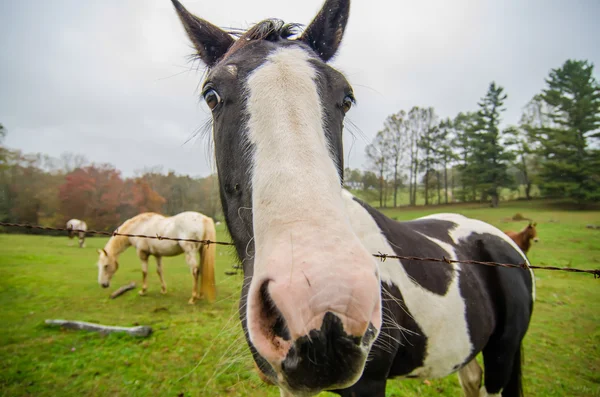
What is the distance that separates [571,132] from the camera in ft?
54.1

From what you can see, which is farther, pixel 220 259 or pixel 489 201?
pixel 489 201

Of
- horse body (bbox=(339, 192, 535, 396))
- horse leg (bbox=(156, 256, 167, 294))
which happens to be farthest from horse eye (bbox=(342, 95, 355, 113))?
horse leg (bbox=(156, 256, 167, 294))

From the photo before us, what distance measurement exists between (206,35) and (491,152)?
32771 millimetres

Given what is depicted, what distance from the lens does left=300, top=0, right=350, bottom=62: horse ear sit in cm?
195

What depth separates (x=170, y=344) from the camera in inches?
194

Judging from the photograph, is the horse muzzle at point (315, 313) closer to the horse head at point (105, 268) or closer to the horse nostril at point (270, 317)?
the horse nostril at point (270, 317)

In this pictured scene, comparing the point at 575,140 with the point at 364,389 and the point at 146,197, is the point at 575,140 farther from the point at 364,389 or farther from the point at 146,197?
the point at 146,197

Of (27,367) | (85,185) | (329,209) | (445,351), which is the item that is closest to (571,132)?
(445,351)

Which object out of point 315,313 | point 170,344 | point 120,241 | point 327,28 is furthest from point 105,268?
point 315,313

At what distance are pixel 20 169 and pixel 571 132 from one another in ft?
115

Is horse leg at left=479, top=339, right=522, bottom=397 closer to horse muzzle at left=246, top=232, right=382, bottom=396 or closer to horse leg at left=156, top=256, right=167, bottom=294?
horse muzzle at left=246, top=232, right=382, bottom=396

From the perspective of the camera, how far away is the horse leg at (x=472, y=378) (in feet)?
10.6

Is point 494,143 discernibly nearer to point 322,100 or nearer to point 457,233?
point 457,233

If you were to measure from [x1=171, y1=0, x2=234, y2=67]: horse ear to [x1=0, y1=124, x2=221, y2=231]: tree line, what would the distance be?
40.7 feet
